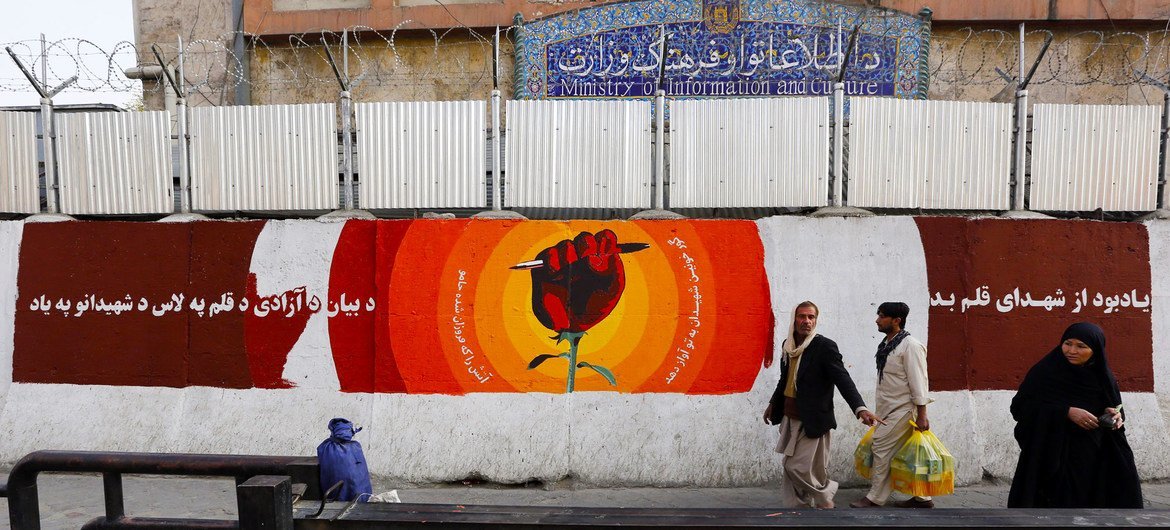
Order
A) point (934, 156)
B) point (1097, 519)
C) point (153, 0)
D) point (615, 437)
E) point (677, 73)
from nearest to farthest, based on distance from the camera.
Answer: point (1097, 519), point (615, 437), point (934, 156), point (677, 73), point (153, 0)

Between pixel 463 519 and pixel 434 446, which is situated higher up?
pixel 463 519

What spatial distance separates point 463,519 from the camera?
2.71 meters

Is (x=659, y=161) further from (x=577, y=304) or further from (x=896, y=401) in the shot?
(x=896, y=401)

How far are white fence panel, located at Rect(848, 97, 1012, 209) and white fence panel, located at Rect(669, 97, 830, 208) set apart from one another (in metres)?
0.34

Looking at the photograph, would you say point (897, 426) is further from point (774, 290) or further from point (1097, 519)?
point (1097, 519)

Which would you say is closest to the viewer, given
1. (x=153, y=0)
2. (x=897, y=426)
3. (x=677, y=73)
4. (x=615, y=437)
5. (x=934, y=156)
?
(x=897, y=426)

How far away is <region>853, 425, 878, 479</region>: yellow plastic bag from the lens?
466cm

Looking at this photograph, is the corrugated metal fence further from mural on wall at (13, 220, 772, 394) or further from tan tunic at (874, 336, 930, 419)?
tan tunic at (874, 336, 930, 419)

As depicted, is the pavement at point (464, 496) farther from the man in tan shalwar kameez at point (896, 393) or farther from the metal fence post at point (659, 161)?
the metal fence post at point (659, 161)

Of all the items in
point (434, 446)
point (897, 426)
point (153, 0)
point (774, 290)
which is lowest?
Answer: point (434, 446)

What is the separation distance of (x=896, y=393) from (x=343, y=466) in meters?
3.26

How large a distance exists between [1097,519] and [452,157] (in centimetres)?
473

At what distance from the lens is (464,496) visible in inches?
198

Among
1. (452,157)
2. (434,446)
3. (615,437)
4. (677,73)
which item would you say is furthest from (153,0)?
(615,437)
